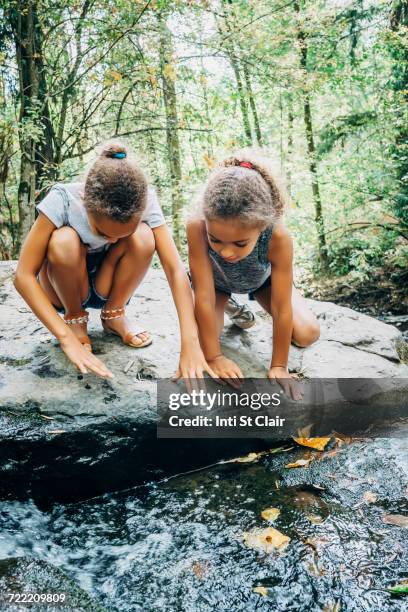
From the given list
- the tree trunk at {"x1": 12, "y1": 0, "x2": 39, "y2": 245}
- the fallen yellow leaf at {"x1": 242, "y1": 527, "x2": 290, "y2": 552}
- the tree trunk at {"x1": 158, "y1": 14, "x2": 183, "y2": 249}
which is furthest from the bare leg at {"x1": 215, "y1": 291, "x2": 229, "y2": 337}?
the tree trunk at {"x1": 158, "y1": 14, "x2": 183, "y2": 249}

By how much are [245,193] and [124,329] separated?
3.44 ft

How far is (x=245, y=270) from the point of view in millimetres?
2551

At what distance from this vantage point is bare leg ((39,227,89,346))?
86.1 inches

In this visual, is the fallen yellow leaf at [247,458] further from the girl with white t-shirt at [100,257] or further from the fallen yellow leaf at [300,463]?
the girl with white t-shirt at [100,257]

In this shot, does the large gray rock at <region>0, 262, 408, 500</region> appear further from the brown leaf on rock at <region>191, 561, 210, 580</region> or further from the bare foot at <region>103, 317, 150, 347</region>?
the brown leaf on rock at <region>191, 561, 210, 580</region>

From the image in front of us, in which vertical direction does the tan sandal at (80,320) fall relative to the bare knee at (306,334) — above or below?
above

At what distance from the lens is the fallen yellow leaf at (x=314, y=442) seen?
2443 mm

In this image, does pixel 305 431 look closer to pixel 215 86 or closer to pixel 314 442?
pixel 314 442

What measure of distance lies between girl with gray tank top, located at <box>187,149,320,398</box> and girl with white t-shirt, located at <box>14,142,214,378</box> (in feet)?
0.45

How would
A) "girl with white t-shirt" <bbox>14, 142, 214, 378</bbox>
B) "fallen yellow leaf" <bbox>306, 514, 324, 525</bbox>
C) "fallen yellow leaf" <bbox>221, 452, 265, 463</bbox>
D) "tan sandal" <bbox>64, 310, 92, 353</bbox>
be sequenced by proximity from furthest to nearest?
1. "tan sandal" <bbox>64, 310, 92, 353</bbox>
2. "fallen yellow leaf" <bbox>221, 452, 265, 463</bbox>
3. "girl with white t-shirt" <bbox>14, 142, 214, 378</bbox>
4. "fallen yellow leaf" <bbox>306, 514, 324, 525</bbox>

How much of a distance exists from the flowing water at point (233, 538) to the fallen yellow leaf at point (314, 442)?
0.13 m

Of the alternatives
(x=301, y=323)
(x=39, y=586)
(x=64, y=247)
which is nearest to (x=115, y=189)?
(x=64, y=247)

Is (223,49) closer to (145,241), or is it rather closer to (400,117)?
(400,117)

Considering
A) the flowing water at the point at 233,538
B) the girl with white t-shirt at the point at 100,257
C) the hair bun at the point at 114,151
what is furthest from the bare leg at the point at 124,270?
the flowing water at the point at 233,538
